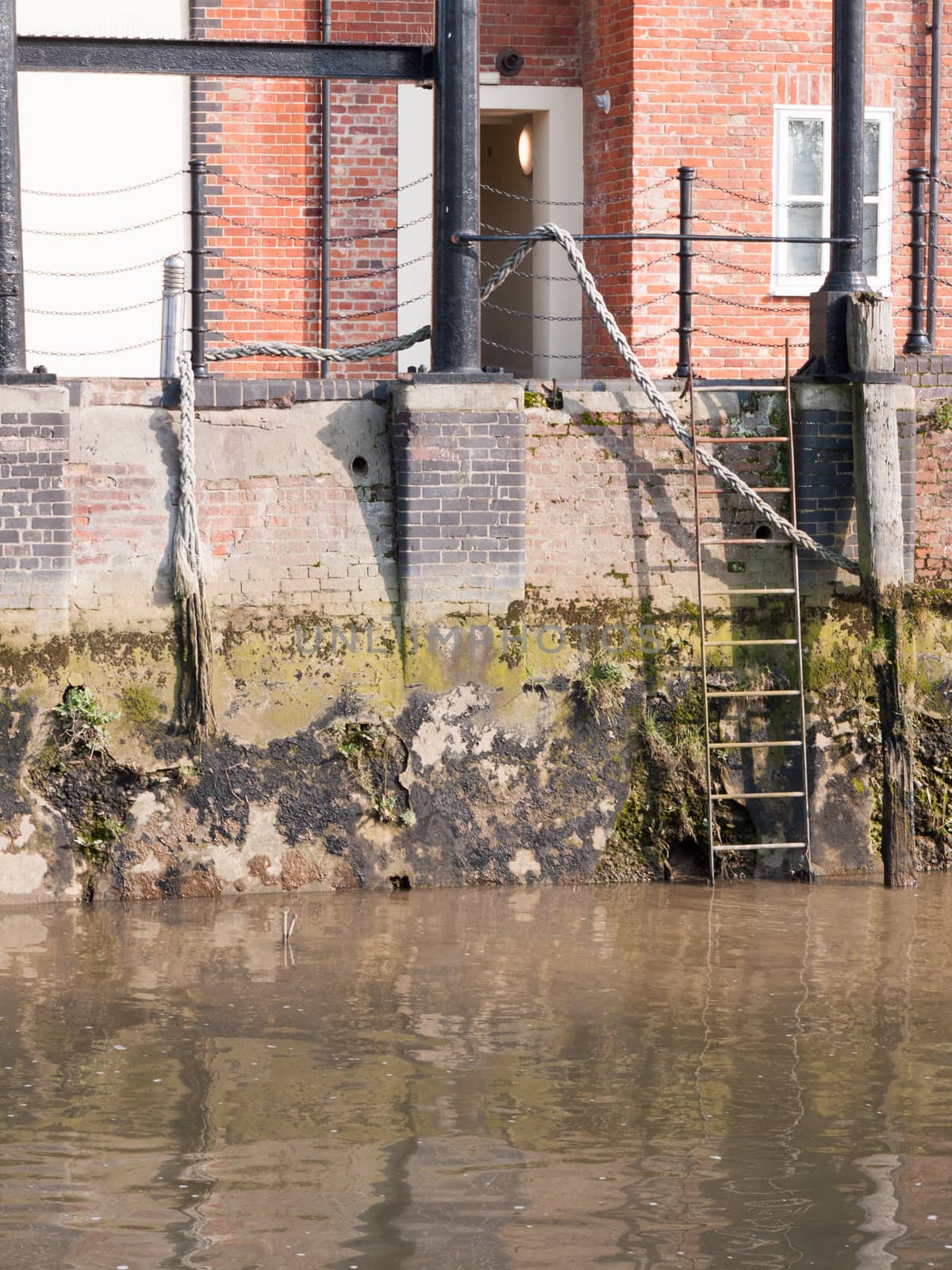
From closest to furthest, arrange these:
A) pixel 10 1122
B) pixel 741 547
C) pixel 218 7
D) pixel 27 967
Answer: pixel 10 1122 → pixel 27 967 → pixel 741 547 → pixel 218 7

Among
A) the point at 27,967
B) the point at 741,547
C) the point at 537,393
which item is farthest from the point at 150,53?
the point at 27,967

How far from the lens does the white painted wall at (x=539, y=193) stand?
1331 centimetres

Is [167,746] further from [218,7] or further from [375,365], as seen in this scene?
[218,7]

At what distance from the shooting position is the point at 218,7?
12969 millimetres

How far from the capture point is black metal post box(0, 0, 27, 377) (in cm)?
890

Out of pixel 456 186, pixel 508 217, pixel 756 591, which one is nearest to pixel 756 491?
pixel 756 591

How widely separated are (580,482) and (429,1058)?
12.8 ft

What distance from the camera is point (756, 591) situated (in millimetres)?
9539

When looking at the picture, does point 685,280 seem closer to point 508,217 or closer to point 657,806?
point 657,806

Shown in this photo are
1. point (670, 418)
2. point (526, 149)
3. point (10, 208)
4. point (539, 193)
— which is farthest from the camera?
point (526, 149)

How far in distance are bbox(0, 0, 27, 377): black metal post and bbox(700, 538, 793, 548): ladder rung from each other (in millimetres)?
3671

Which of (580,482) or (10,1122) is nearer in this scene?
(10,1122)

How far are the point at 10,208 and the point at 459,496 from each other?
8.81 feet

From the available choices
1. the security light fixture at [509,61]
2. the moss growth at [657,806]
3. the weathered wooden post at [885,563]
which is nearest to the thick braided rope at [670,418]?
the weathered wooden post at [885,563]
